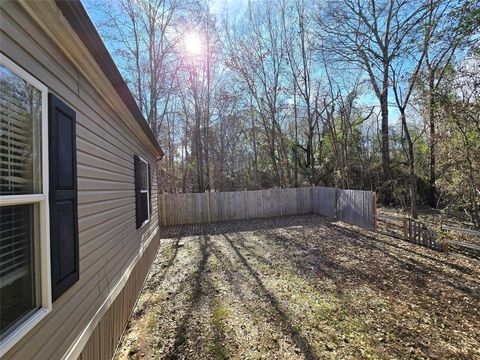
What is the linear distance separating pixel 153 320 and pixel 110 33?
1300 centimetres

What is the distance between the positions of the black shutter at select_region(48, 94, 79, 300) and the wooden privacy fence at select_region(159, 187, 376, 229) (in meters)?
8.95

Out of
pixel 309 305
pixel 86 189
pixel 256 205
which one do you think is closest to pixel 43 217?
pixel 86 189

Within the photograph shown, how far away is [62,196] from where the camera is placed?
1.65m

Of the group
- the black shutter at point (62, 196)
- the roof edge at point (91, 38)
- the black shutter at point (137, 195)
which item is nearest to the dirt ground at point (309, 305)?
the black shutter at point (137, 195)

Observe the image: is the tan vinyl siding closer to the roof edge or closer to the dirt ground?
the roof edge

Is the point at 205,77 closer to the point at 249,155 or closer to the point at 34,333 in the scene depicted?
the point at 249,155

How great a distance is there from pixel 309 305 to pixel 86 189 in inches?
130

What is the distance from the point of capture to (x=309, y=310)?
11.1 feet

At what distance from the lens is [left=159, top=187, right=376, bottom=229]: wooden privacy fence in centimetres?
993

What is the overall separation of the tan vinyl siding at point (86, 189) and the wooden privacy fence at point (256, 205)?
704 cm

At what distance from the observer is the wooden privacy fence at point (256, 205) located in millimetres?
9930

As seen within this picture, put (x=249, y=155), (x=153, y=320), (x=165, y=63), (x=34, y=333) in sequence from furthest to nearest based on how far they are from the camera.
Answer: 1. (x=249, y=155)
2. (x=165, y=63)
3. (x=153, y=320)
4. (x=34, y=333)

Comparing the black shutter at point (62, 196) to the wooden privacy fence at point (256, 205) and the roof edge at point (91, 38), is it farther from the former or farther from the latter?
the wooden privacy fence at point (256, 205)

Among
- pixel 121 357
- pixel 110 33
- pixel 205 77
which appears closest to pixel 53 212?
pixel 121 357
